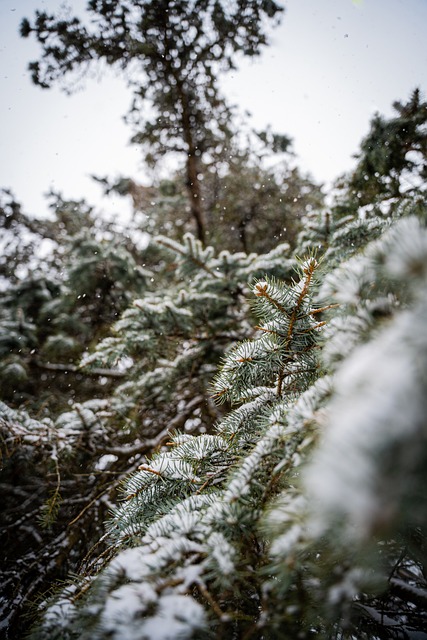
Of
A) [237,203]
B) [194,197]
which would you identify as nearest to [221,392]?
[194,197]

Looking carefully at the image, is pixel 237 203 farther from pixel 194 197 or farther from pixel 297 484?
pixel 297 484

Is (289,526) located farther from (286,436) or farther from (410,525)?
(410,525)

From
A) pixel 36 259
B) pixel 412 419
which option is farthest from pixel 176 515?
pixel 36 259

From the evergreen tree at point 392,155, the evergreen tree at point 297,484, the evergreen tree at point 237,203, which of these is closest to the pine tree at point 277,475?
the evergreen tree at point 297,484

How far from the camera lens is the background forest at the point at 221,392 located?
0.57m

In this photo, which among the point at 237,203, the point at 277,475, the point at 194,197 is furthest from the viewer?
the point at 237,203

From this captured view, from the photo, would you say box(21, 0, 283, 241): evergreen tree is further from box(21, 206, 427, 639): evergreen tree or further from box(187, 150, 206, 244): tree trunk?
box(21, 206, 427, 639): evergreen tree

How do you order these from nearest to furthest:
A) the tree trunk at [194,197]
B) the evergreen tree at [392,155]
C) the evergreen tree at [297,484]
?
the evergreen tree at [297,484]
the evergreen tree at [392,155]
the tree trunk at [194,197]

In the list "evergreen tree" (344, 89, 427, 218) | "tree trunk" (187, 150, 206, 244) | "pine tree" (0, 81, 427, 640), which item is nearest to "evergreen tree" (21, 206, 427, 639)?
"pine tree" (0, 81, 427, 640)

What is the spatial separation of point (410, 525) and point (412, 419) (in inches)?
34.6

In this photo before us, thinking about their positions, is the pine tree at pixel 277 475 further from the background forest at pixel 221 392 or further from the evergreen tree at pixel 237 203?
the evergreen tree at pixel 237 203

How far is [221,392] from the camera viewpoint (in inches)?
52.1

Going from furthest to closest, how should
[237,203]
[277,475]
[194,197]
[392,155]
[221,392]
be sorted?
1. [237,203]
2. [194,197]
3. [392,155]
4. [221,392]
5. [277,475]

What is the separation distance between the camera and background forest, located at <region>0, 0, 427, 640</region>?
575 mm
